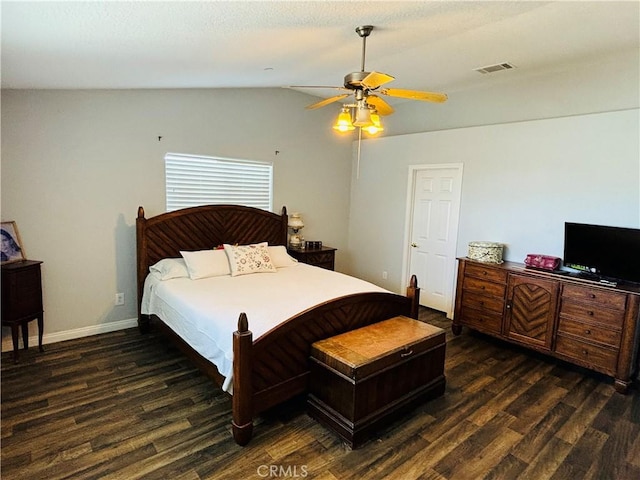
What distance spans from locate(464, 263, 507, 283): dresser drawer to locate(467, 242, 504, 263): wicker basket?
11cm

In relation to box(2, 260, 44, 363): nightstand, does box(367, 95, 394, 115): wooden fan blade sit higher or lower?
higher

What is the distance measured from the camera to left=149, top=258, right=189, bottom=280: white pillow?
3.82 meters

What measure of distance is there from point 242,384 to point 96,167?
288cm

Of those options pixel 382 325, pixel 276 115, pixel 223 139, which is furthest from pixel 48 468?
pixel 276 115

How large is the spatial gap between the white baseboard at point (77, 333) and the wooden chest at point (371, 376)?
2578 millimetres

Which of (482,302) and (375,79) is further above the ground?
(375,79)

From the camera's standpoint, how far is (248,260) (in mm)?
4145

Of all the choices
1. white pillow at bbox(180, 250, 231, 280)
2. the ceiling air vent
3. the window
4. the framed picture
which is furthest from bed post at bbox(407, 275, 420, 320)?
the framed picture

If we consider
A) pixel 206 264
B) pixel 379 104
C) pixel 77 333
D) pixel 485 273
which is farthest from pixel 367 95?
pixel 77 333

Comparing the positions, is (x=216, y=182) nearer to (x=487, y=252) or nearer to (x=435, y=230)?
(x=435, y=230)

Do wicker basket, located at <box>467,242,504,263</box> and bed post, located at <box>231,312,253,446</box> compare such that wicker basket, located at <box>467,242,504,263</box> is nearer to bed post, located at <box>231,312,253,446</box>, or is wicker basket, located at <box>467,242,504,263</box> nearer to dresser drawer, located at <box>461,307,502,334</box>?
dresser drawer, located at <box>461,307,502,334</box>

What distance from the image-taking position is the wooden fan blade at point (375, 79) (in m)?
2.28

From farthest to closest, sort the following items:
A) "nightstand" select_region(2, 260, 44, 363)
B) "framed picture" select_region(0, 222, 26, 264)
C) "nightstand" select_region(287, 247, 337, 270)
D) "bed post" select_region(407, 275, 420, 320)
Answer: "nightstand" select_region(287, 247, 337, 270) → "bed post" select_region(407, 275, 420, 320) → "framed picture" select_region(0, 222, 26, 264) → "nightstand" select_region(2, 260, 44, 363)

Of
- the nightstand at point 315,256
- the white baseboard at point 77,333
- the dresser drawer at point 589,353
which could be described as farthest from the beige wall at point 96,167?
the dresser drawer at point 589,353
